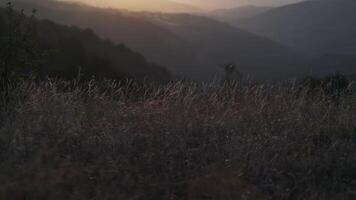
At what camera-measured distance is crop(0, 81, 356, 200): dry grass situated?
5418 millimetres

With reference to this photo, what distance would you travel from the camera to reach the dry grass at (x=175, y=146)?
5.42 metres

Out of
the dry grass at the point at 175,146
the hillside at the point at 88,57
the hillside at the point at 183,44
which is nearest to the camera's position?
the dry grass at the point at 175,146

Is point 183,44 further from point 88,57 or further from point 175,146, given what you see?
point 175,146

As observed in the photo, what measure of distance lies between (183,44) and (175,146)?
87.4m

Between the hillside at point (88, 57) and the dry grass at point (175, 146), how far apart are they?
16069 mm

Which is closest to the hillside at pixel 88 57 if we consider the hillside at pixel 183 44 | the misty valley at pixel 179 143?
the hillside at pixel 183 44

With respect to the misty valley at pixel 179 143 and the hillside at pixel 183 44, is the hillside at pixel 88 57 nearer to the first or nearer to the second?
the hillside at pixel 183 44

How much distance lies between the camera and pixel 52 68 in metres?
24.2

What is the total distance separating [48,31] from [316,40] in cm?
15090

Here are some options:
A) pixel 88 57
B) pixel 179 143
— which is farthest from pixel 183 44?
pixel 179 143

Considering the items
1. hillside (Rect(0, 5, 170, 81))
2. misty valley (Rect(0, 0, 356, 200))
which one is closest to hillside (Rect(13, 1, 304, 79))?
hillside (Rect(0, 5, 170, 81))

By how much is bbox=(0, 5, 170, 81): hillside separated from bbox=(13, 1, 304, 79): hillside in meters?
11.3

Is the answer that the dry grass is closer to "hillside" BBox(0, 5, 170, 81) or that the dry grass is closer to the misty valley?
the misty valley

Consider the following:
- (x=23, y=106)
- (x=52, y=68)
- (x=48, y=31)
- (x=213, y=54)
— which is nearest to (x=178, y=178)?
(x=23, y=106)
